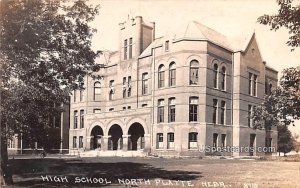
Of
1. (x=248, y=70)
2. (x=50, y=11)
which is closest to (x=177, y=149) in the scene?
(x=248, y=70)

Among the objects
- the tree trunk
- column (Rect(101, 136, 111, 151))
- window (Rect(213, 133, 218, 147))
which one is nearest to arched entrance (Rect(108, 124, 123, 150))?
column (Rect(101, 136, 111, 151))

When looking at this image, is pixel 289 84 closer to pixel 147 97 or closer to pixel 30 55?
pixel 30 55

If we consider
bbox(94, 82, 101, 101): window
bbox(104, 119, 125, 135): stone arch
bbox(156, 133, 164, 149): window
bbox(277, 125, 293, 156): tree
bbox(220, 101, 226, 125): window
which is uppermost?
bbox(94, 82, 101, 101): window

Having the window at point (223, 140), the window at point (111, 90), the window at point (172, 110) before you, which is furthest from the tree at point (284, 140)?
the window at point (111, 90)

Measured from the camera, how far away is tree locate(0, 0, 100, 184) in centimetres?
1023

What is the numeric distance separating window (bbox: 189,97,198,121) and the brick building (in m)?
0.07

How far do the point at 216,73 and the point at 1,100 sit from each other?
19.4m

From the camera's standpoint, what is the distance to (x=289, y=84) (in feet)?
30.9

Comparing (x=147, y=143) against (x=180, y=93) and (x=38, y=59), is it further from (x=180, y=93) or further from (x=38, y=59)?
(x=38, y=59)

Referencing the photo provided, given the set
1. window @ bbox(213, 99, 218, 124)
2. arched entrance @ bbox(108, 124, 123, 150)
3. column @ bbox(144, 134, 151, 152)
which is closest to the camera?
window @ bbox(213, 99, 218, 124)

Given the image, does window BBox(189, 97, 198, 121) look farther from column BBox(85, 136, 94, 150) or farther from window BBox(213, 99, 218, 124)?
column BBox(85, 136, 94, 150)

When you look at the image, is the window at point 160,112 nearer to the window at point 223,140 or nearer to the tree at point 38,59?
the window at point 223,140

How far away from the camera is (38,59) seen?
1148 centimetres

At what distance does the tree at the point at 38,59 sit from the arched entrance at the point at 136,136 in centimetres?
1808
